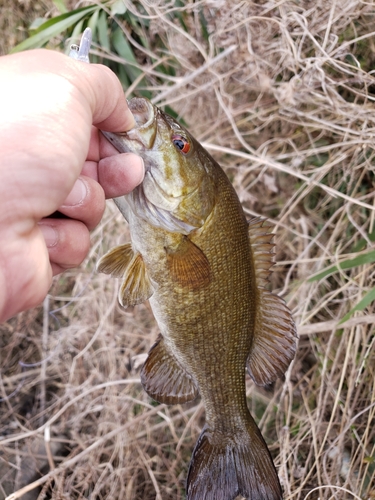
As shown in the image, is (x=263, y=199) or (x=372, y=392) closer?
(x=372, y=392)

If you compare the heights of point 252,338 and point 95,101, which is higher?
point 95,101

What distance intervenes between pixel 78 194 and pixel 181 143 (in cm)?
36

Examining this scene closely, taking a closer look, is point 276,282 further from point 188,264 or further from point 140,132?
point 140,132

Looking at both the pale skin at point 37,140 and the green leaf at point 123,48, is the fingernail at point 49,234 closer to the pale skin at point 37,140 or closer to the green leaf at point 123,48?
the pale skin at point 37,140

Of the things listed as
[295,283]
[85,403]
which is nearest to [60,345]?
[85,403]

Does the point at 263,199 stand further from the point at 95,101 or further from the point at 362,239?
the point at 95,101

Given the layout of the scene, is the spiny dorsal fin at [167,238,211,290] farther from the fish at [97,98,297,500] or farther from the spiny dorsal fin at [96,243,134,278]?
the spiny dorsal fin at [96,243,134,278]

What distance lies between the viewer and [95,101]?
1.16 m

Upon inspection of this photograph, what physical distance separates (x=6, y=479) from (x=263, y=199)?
235 centimetres

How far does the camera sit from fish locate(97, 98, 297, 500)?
1.37 m

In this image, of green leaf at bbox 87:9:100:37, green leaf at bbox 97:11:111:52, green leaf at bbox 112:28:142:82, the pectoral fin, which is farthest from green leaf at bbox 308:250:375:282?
green leaf at bbox 87:9:100:37

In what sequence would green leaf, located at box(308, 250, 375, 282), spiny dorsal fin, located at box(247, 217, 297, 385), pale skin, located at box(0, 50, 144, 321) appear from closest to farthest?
pale skin, located at box(0, 50, 144, 321) < spiny dorsal fin, located at box(247, 217, 297, 385) < green leaf, located at box(308, 250, 375, 282)

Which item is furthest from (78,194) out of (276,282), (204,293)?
(276,282)

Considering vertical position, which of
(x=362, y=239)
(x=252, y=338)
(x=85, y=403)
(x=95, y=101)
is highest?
(x=95, y=101)
